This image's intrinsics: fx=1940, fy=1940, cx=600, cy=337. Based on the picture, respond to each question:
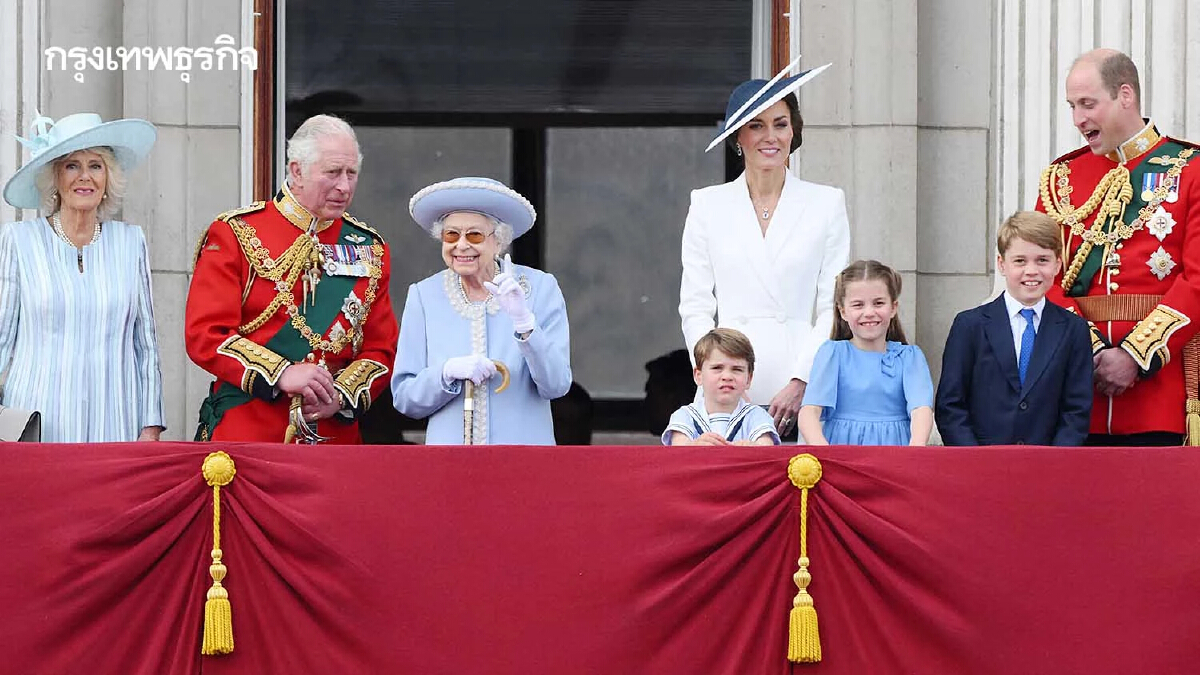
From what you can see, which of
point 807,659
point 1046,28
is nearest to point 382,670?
point 807,659

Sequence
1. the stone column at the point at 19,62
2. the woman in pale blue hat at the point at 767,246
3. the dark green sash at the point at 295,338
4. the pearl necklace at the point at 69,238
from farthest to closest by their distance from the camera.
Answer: the stone column at the point at 19,62 → the woman in pale blue hat at the point at 767,246 → the pearl necklace at the point at 69,238 → the dark green sash at the point at 295,338

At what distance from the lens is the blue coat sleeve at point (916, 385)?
558cm

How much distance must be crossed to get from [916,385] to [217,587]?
6.76ft

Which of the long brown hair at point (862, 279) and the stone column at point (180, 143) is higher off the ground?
the stone column at point (180, 143)

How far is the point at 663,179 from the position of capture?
29.3 feet

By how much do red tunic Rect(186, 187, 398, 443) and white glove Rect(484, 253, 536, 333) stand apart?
28.8 inches

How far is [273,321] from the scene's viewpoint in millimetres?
6031

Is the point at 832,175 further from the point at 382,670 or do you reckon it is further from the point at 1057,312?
the point at 382,670

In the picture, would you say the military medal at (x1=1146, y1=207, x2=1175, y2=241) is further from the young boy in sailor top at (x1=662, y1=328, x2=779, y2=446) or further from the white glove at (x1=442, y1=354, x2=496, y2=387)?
the white glove at (x1=442, y1=354, x2=496, y2=387)

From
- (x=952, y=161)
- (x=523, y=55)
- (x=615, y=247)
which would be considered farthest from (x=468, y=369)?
(x=615, y=247)

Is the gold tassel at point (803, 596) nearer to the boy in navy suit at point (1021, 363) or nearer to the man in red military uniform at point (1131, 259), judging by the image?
the boy in navy suit at point (1021, 363)

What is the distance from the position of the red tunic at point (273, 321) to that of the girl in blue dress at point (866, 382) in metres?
1.39

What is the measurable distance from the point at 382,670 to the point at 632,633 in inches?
25.4

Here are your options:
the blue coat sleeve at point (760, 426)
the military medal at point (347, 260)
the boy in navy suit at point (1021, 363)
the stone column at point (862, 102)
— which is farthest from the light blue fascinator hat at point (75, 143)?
the stone column at point (862, 102)
